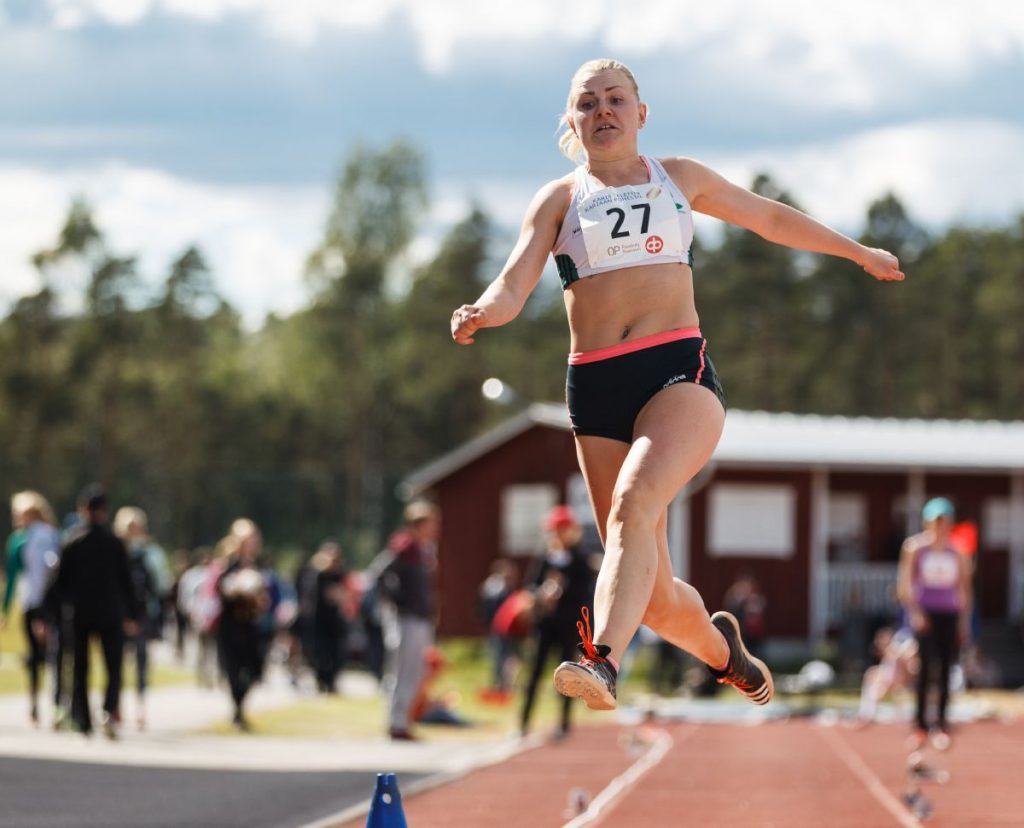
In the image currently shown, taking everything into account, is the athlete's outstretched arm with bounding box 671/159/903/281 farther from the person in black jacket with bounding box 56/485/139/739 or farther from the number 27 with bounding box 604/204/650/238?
the person in black jacket with bounding box 56/485/139/739

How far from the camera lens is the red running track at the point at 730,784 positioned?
384 inches

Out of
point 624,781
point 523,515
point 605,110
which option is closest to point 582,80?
point 605,110

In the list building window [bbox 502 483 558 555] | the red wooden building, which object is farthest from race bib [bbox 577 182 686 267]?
building window [bbox 502 483 558 555]

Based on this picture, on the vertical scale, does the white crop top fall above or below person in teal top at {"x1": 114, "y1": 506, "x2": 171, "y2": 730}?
above

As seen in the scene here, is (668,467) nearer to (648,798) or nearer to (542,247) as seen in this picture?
(542,247)

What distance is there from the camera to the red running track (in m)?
9.76

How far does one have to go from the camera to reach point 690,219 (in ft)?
21.6

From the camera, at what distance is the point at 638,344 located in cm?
633

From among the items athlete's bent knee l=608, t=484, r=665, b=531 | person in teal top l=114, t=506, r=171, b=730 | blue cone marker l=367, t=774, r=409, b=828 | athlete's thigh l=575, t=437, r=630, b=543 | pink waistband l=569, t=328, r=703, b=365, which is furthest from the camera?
person in teal top l=114, t=506, r=171, b=730

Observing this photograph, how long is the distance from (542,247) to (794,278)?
218 feet

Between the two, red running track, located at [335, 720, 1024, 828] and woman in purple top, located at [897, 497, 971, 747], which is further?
woman in purple top, located at [897, 497, 971, 747]

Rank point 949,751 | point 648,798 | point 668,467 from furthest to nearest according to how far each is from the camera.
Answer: point 949,751 < point 648,798 < point 668,467

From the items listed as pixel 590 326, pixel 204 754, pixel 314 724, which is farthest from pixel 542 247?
pixel 314 724

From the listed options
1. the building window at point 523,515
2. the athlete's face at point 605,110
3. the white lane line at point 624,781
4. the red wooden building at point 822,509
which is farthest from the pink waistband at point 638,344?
the building window at point 523,515
